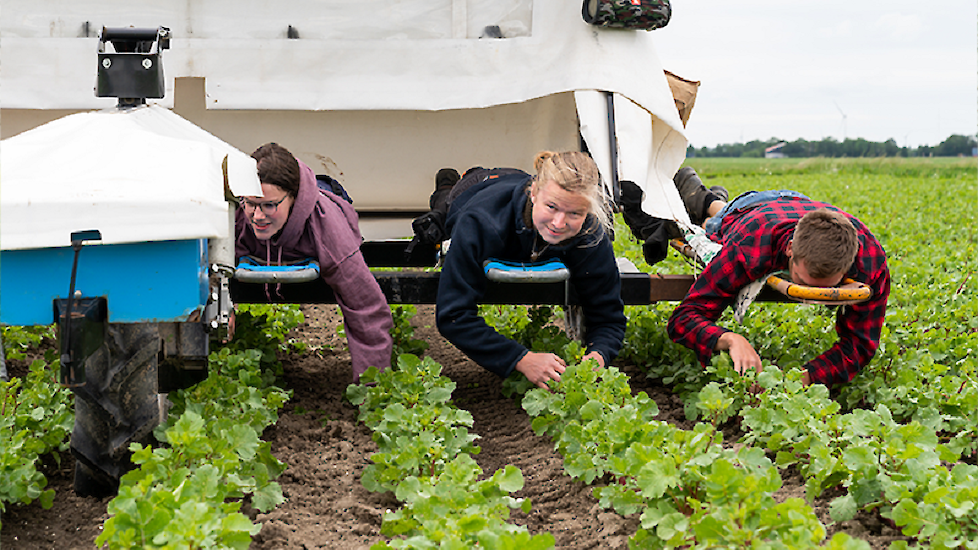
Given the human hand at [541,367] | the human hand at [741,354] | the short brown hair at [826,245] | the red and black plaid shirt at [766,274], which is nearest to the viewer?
the short brown hair at [826,245]

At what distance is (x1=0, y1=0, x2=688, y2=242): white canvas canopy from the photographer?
15.0 feet

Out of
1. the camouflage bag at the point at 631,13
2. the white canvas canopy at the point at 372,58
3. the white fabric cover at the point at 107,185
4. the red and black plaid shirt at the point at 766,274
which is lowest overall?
the red and black plaid shirt at the point at 766,274

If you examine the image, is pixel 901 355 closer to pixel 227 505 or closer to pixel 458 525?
pixel 458 525

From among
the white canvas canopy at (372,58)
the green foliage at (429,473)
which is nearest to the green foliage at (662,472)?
the green foliage at (429,473)

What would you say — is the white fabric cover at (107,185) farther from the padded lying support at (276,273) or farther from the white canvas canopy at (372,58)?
the white canvas canopy at (372,58)

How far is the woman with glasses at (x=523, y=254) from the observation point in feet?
11.7

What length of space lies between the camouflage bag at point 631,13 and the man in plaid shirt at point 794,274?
111 centimetres

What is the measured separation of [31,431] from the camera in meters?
3.18

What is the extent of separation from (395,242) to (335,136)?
0.99 metres

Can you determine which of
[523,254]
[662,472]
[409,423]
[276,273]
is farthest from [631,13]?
[662,472]

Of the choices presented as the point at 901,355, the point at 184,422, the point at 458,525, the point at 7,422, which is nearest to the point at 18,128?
the point at 7,422

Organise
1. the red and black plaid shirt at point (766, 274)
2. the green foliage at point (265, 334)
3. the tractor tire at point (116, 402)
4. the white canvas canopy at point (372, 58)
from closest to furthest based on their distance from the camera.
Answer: the tractor tire at point (116, 402)
the red and black plaid shirt at point (766, 274)
the green foliage at point (265, 334)
the white canvas canopy at point (372, 58)

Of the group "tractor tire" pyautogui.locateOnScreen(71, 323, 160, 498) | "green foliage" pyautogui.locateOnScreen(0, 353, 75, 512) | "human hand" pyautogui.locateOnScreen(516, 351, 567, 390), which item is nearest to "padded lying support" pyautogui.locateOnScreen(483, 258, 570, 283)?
"human hand" pyautogui.locateOnScreen(516, 351, 567, 390)

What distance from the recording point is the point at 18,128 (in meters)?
4.94
